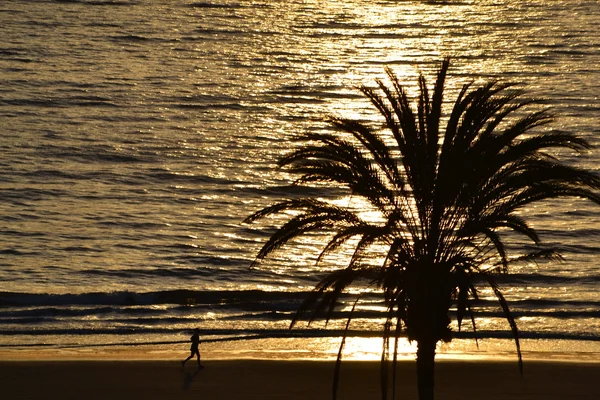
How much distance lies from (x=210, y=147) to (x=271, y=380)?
31709 millimetres

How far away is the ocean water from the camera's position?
34656mm

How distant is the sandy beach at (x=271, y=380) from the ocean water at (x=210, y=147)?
2479 millimetres

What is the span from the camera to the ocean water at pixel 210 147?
3466 cm

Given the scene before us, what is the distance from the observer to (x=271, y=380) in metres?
26.6

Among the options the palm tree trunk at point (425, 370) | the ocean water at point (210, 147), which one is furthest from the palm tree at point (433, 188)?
the ocean water at point (210, 147)

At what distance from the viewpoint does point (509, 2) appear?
9350 cm

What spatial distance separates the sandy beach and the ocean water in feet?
8.13

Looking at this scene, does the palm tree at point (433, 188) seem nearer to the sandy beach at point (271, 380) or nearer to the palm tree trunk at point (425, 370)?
the palm tree trunk at point (425, 370)

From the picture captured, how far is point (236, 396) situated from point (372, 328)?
27.4 feet

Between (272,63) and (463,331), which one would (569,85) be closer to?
(272,63)

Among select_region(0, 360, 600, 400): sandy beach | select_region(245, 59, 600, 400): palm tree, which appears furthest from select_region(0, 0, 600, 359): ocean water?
select_region(0, 360, 600, 400): sandy beach

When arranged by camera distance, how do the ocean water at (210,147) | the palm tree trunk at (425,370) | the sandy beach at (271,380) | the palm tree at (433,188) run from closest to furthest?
the palm tree at (433,188)
the palm tree trunk at (425,370)
the sandy beach at (271,380)
the ocean water at (210,147)

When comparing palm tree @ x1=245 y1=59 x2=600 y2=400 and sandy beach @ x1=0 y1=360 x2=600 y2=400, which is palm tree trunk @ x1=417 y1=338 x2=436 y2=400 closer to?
palm tree @ x1=245 y1=59 x2=600 y2=400

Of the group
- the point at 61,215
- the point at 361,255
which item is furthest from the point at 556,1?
the point at 361,255
